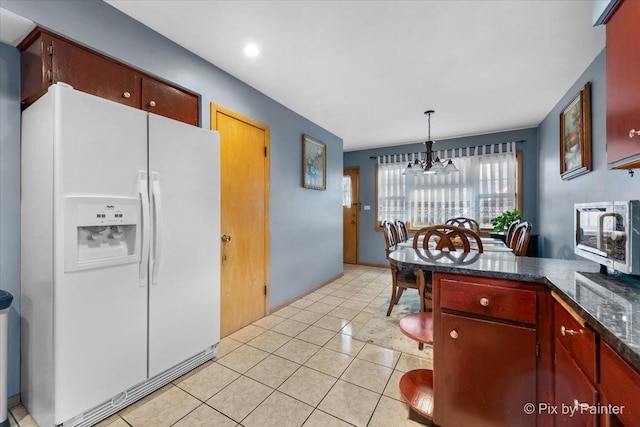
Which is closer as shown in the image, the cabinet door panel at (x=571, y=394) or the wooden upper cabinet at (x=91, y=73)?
the cabinet door panel at (x=571, y=394)

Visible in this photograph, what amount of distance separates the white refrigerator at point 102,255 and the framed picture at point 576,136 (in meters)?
3.40

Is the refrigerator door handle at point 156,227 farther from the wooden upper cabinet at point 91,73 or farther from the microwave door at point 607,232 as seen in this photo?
the microwave door at point 607,232

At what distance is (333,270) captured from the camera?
4.57 m

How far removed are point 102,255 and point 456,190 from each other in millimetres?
5050

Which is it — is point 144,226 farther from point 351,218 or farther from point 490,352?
point 351,218

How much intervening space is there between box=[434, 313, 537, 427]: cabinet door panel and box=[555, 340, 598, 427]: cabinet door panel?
10 centimetres

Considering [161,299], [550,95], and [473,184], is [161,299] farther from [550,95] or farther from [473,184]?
[473,184]

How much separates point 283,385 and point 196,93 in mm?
2385

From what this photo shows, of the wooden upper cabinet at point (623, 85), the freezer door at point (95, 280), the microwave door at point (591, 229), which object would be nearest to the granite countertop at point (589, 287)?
the microwave door at point (591, 229)

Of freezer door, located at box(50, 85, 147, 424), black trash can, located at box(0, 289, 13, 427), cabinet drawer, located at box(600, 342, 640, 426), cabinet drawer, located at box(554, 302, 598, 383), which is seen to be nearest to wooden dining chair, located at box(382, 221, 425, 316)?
cabinet drawer, located at box(554, 302, 598, 383)

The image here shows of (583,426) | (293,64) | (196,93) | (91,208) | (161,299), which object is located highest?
(293,64)

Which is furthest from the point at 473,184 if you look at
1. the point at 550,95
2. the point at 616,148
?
the point at 616,148

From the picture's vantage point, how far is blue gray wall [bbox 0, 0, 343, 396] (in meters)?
1.57

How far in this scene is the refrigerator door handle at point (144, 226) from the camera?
5.41ft
